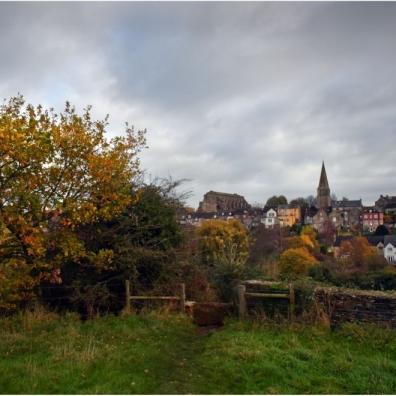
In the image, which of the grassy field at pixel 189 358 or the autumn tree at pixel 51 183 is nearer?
the grassy field at pixel 189 358

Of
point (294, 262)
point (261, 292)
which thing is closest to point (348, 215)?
point (294, 262)

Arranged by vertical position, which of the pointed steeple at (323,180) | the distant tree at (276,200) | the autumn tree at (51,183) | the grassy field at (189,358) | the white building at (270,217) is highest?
the pointed steeple at (323,180)

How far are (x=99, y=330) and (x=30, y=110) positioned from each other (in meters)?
5.95

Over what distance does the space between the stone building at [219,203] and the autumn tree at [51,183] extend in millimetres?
113930

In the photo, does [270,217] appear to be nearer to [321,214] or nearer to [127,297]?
A: [321,214]

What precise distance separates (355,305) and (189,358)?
4.63 meters

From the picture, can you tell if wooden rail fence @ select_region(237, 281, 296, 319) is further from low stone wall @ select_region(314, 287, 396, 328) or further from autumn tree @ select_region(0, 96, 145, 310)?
autumn tree @ select_region(0, 96, 145, 310)

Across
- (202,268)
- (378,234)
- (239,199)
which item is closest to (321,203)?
(239,199)

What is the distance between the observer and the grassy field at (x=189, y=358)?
6.58 meters

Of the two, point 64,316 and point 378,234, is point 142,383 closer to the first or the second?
point 64,316

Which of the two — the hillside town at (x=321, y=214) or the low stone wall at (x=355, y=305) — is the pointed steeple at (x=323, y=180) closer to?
the hillside town at (x=321, y=214)

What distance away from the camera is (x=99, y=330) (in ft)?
33.5

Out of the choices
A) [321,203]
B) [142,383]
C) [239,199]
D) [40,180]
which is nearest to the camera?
[142,383]

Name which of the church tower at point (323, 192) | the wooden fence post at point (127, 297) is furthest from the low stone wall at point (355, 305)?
the church tower at point (323, 192)
